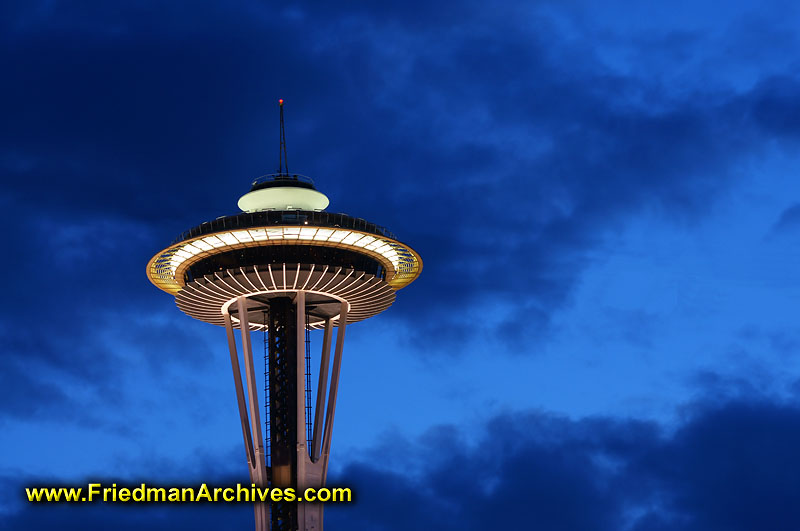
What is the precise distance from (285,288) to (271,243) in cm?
455

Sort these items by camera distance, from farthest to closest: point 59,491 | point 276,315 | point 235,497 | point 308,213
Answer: point 276,315 < point 308,213 < point 235,497 < point 59,491

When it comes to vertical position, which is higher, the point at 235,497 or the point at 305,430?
the point at 305,430

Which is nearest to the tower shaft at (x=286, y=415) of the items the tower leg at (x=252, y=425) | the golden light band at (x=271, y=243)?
the tower leg at (x=252, y=425)

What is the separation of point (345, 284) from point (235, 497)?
20.0m

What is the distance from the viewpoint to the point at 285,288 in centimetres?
9775

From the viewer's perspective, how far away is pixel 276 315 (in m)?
101

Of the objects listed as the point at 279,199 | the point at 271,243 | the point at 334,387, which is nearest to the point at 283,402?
the point at 334,387

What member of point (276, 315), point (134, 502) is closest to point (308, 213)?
point (276, 315)

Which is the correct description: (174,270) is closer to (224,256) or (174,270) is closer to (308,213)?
(224,256)

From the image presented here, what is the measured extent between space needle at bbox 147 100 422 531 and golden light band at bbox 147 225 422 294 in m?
0.08

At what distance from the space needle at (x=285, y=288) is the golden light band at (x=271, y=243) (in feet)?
0.26

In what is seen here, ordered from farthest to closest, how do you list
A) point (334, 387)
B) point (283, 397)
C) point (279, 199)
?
point (334, 387) < point (279, 199) < point (283, 397)

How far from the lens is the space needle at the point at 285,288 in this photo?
94.2m

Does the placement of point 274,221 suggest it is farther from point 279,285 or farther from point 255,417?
point 255,417
